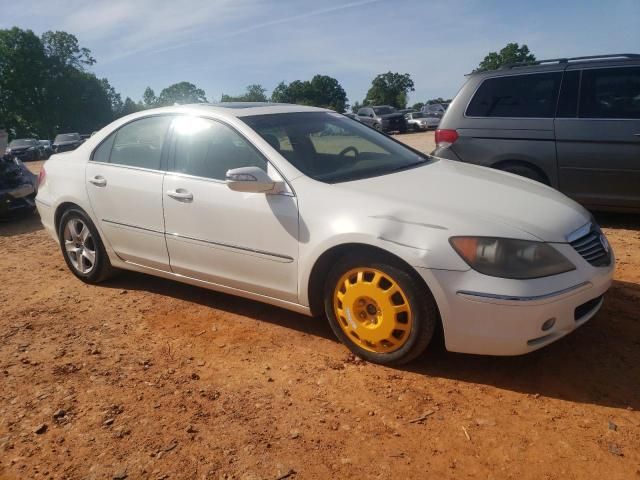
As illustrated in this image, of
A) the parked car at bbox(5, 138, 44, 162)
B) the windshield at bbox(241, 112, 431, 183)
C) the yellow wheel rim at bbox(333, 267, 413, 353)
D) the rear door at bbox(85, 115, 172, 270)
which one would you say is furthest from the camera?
the parked car at bbox(5, 138, 44, 162)

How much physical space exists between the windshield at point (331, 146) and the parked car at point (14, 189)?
5965 mm

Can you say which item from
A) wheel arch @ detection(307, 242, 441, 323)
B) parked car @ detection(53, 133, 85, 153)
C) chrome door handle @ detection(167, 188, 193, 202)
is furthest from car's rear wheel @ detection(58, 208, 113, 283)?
parked car @ detection(53, 133, 85, 153)

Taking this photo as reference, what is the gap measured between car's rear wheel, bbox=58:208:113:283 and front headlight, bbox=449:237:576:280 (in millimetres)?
3095

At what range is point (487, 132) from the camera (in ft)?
18.9

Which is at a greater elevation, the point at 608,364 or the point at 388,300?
the point at 388,300

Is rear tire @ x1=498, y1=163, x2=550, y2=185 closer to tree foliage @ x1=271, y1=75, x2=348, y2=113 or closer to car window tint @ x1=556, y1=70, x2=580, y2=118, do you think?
car window tint @ x1=556, y1=70, x2=580, y2=118

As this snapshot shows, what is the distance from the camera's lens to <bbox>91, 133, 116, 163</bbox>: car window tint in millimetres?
4250

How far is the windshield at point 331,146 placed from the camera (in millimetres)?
3359

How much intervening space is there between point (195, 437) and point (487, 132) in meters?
4.63

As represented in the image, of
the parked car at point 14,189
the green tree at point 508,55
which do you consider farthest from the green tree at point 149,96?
the parked car at point 14,189

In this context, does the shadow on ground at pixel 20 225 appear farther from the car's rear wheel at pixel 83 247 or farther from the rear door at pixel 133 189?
the rear door at pixel 133 189

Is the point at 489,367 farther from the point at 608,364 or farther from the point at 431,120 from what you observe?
the point at 431,120

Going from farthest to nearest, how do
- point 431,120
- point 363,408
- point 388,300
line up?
1. point 431,120
2. point 388,300
3. point 363,408

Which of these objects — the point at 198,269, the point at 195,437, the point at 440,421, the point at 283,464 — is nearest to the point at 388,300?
the point at 440,421
